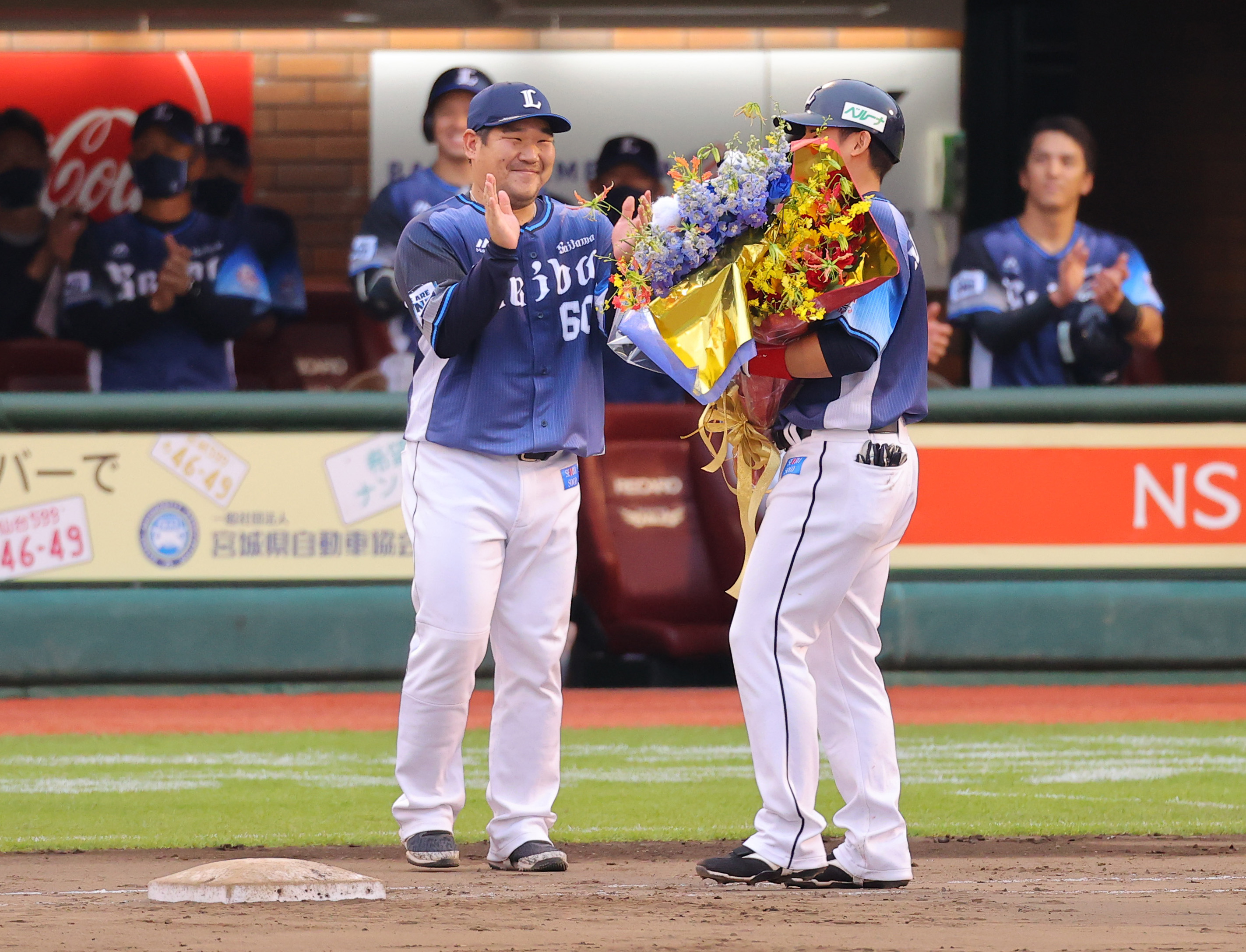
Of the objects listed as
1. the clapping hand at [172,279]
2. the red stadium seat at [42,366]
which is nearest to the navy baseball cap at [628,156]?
the clapping hand at [172,279]

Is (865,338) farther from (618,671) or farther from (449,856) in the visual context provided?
(618,671)

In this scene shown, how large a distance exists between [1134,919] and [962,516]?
17.7ft

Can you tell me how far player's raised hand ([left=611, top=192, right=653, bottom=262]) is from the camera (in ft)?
15.3

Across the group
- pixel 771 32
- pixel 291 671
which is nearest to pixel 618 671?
pixel 291 671

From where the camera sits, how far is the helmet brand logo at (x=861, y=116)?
15.0 ft

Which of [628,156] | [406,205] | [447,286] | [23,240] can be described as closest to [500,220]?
[447,286]

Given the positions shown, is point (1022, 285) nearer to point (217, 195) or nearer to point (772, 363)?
point (217, 195)

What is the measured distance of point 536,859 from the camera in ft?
16.1

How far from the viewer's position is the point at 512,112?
495cm

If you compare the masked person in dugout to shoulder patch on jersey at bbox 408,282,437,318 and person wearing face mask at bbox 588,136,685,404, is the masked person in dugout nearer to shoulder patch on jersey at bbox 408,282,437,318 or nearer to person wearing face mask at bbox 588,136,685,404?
person wearing face mask at bbox 588,136,685,404

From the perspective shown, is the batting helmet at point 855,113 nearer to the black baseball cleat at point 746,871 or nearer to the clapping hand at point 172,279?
the black baseball cleat at point 746,871

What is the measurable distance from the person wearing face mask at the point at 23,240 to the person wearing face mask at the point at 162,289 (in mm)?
708

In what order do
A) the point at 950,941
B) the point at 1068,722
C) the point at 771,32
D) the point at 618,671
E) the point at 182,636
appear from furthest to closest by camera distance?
the point at 771,32 < the point at 618,671 < the point at 182,636 < the point at 1068,722 < the point at 950,941

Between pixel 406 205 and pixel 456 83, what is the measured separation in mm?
797
